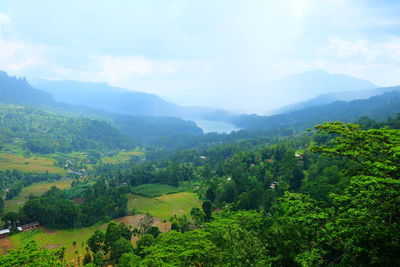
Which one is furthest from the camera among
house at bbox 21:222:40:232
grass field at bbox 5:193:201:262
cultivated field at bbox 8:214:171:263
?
house at bbox 21:222:40:232

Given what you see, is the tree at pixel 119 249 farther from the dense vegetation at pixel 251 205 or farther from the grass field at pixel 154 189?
the grass field at pixel 154 189

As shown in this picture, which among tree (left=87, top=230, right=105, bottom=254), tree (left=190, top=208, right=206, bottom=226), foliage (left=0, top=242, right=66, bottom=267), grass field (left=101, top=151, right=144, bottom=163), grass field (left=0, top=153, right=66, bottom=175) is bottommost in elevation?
grass field (left=101, top=151, right=144, bottom=163)

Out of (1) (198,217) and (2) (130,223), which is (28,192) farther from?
(1) (198,217)

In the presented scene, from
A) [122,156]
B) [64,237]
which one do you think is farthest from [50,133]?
[64,237]

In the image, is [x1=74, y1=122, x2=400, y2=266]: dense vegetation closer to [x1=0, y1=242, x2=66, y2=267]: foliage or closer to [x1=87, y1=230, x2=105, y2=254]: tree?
[x1=0, y1=242, x2=66, y2=267]: foliage

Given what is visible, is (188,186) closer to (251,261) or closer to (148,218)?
(148,218)

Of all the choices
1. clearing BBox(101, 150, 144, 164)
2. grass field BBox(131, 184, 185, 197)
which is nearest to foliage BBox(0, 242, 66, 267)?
grass field BBox(131, 184, 185, 197)
